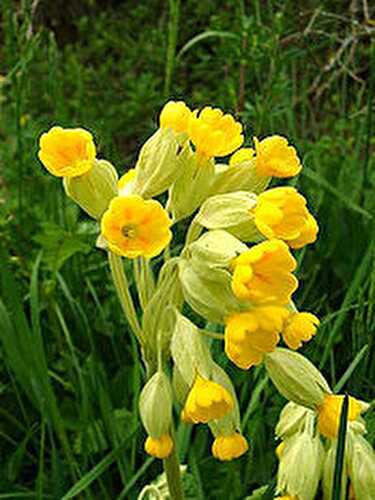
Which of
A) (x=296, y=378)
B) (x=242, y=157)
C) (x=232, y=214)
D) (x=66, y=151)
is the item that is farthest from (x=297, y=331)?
(x=66, y=151)

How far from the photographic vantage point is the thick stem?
4.98 feet

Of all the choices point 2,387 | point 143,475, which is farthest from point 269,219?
point 2,387

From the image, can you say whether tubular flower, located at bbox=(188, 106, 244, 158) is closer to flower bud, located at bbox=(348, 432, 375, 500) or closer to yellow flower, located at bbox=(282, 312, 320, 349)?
yellow flower, located at bbox=(282, 312, 320, 349)

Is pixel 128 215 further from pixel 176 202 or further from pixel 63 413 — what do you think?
pixel 63 413

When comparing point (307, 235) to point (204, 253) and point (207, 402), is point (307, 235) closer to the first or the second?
point (204, 253)

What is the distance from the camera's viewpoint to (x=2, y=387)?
2191 mm

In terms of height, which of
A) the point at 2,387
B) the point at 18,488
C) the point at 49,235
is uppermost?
the point at 49,235

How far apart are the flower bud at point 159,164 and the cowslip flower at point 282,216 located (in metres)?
0.17

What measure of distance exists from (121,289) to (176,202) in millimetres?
158

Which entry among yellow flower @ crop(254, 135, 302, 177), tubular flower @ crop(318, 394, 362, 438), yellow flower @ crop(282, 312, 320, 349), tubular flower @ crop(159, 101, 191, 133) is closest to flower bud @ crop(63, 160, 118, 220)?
tubular flower @ crop(159, 101, 191, 133)

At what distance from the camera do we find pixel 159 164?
4.85ft

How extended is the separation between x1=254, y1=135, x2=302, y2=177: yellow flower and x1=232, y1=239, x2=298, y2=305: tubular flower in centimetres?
20

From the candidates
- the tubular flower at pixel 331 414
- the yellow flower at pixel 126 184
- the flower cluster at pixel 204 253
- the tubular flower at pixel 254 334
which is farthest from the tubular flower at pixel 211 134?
the tubular flower at pixel 331 414

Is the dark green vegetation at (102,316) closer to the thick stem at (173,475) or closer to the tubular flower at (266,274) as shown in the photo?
the thick stem at (173,475)
